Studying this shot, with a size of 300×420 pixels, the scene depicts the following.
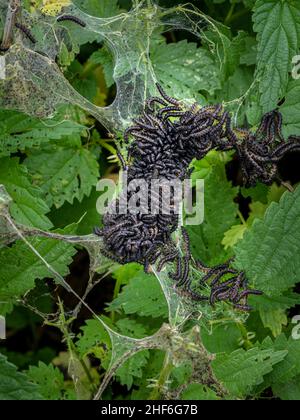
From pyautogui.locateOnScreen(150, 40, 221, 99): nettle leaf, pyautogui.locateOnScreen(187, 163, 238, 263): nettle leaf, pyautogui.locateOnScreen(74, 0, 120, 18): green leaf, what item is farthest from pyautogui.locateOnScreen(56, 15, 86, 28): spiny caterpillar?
pyautogui.locateOnScreen(187, 163, 238, 263): nettle leaf

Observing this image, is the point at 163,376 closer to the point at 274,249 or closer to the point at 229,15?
the point at 274,249

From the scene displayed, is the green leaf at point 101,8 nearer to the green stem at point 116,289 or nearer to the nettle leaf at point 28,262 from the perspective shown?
the nettle leaf at point 28,262

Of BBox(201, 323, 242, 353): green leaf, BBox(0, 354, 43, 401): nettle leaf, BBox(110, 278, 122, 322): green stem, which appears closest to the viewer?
BBox(0, 354, 43, 401): nettle leaf

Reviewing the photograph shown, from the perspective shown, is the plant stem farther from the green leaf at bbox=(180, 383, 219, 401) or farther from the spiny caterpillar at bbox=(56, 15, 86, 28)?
the green leaf at bbox=(180, 383, 219, 401)

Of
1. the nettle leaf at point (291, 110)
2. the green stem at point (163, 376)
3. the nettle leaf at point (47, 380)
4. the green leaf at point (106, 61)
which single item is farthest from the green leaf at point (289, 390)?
the green leaf at point (106, 61)

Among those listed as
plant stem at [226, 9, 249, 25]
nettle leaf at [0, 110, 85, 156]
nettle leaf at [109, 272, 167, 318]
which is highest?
plant stem at [226, 9, 249, 25]

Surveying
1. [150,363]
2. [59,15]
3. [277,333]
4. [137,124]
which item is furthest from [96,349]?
[59,15]
